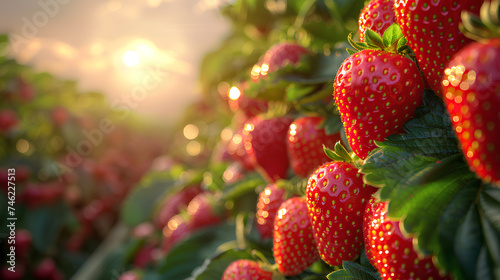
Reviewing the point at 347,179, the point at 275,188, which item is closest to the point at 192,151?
the point at 275,188

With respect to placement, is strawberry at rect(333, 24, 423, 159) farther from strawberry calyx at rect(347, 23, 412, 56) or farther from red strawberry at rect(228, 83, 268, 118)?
red strawberry at rect(228, 83, 268, 118)

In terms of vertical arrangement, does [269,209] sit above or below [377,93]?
below

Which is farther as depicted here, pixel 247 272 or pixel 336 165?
pixel 247 272

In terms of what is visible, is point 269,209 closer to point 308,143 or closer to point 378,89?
point 308,143

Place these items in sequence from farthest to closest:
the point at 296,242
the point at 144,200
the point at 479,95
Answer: the point at 144,200, the point at 296,242, the point at 479,95

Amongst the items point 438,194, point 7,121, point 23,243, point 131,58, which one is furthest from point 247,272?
point 131,58
